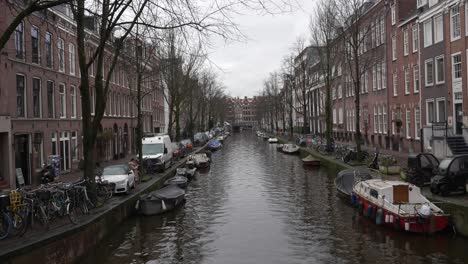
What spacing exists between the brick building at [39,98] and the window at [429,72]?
21.0m

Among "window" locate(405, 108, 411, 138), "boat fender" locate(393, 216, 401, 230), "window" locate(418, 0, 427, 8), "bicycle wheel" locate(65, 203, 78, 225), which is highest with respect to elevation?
"window" locate(418, 0, 427, 8)

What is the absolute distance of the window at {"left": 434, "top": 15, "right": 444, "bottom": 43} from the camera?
31984 millimetres

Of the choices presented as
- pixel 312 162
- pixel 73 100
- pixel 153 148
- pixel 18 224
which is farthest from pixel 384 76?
pixel 18 224

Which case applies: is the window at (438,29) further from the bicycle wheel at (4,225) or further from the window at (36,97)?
the bicycle wheel at (4,225)

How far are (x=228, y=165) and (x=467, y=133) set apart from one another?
20.7 meters

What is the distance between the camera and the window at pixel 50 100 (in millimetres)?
28938

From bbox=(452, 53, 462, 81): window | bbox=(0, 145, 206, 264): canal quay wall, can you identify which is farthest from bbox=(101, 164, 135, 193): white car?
bbox=(452, 53, 462, 81): window

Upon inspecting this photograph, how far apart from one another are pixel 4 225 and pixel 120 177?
9.12 metres

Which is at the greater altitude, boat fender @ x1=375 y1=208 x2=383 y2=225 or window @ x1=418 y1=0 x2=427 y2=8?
window @ x1=418 y1=0 x2=427 y2=8

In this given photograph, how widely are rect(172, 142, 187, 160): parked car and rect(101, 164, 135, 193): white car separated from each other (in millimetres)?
17148

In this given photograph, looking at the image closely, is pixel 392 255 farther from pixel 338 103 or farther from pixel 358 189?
pixel 338 103

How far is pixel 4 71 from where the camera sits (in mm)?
23000

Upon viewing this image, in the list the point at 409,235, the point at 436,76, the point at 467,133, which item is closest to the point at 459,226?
the point at 409,235

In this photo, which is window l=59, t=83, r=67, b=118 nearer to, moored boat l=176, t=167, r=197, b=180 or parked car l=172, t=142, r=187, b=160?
moored boat l=176, t=167, r=197, b=180
